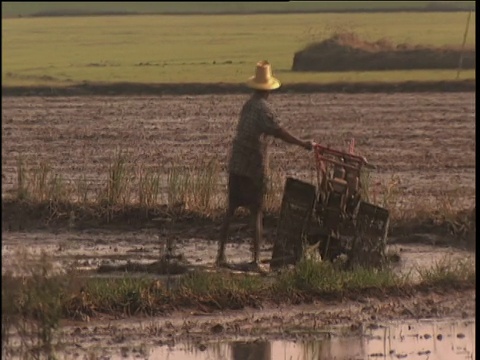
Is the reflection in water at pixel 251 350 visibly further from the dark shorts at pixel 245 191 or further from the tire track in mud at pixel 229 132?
the tire track in mud at pixel 229 132

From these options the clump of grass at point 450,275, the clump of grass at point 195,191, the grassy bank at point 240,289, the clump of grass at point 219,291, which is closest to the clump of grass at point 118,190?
the clump of grass at point 195,191

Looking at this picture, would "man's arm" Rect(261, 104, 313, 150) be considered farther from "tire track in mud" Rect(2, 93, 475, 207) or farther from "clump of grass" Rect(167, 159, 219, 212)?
"tire track in mud" Rect(2, 93, 475, 207)

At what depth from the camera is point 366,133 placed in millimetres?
20750

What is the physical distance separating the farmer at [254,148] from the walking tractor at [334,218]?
0.29m

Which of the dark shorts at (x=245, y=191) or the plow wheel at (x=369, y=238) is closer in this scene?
the plow wheel at (x=369, y=238)

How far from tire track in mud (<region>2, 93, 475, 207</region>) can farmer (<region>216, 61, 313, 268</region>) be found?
3.00 meters

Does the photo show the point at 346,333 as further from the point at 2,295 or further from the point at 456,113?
the point at 456,113

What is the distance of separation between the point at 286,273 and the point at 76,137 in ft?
34.0

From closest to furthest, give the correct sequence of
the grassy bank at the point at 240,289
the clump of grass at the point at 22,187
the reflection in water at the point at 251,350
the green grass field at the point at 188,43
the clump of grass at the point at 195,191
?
the reflection in water at the point at 251,350 → the grassy bank at the point at 240,289 → the clump of grass at the point at 195,191 → the clump of grass at the point at 22,187 → the green grass field at the point at 188,43

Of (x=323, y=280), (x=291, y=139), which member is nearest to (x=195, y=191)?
(x=291, y=139)

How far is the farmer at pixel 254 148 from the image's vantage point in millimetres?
10914

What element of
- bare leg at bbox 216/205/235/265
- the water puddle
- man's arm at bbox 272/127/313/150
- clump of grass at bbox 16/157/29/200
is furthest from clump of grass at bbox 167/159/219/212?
the water puddle

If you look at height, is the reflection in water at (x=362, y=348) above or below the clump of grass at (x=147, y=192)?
above

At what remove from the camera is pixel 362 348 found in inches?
360
